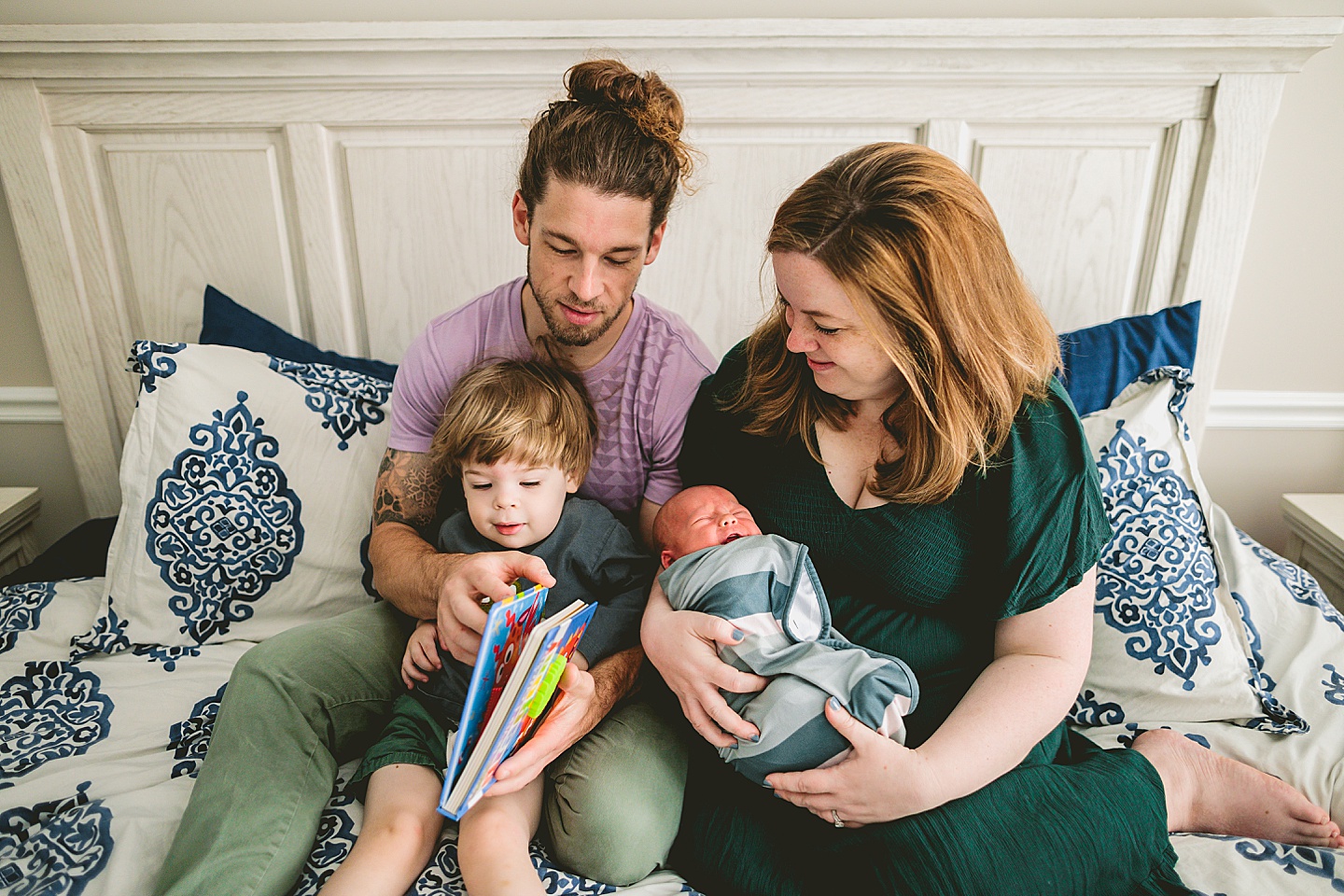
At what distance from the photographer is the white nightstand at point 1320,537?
1802mm

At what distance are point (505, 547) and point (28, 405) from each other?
5.15 feet

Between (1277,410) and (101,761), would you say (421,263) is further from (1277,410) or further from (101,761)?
(1277,410)

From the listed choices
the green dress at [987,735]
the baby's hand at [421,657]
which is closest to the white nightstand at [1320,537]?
the green dress at [987,735]

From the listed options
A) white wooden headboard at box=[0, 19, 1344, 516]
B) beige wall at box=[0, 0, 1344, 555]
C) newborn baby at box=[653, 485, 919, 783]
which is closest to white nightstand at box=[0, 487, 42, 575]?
beige wall at box=[0, 0, 1344, 555]

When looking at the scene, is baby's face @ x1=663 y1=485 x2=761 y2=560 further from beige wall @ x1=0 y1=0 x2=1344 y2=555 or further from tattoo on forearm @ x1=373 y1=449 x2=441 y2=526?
beige wall @ x1=0 y1=0 x2=1344 y2=555

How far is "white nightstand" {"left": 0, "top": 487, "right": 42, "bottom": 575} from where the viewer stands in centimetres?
195

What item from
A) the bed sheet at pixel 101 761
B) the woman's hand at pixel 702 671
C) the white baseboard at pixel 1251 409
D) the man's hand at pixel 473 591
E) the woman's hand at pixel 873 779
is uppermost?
the white baseboard at pixel 1251 409

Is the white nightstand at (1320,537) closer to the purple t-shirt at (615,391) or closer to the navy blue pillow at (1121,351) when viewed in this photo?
the navy blue pillow at (1121,351)

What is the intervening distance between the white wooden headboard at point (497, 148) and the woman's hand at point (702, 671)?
37.2 inches

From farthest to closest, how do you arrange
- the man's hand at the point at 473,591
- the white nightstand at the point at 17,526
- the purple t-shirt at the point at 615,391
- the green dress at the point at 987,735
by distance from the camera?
the white nightstand at the point at 17,526 < the purple t-shirt at the point at 615,391 < the man's hand at the point at 473,591 < the green dress at the point at 987,735

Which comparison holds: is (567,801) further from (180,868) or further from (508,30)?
(508,30)

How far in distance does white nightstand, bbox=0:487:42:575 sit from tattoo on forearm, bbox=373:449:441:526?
3.78 feet

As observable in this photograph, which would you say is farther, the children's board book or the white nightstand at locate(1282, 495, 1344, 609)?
the white nightstand at locate(1282, 495, 1344, 609)

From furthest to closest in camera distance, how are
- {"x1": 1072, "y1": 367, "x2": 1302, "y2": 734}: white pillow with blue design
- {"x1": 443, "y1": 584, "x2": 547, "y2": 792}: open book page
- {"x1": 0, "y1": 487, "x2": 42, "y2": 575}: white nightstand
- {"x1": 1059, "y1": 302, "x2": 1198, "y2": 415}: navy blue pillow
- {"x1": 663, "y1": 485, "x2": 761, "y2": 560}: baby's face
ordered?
{"x1": 0, "y1": 487, "x2": 42, "y2": 575}: white nightstand
{"x1": 1059, "y1": 302, "x2": 1198, "y2": 415}: navy blue pillow
{"x1": 1072, "y1": 367, "x2": 1302, "y2": 734}: white pillow with blue design
{"x1": 663, "y1": 485, "x2": 761, "y2": 560}: baby's face
{"x1": 443, "y1": 584, "x2": 547, "y2": 792}: open book page
